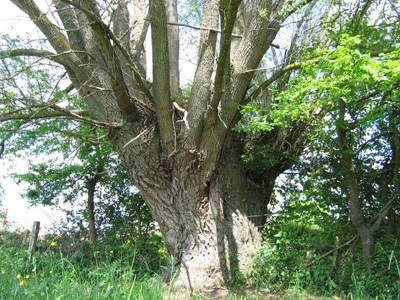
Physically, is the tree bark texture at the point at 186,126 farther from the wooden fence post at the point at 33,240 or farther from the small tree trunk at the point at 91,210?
the small tree trunk at the point at 91,210

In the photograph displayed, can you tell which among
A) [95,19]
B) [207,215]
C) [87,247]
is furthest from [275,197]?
[95,19]

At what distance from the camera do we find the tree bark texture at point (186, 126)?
19.5 feet

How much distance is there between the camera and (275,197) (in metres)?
8.57

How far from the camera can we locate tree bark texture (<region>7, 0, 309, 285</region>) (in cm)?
593

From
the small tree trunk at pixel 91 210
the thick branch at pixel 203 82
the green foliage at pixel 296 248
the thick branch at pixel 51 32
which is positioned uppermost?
the thick branch at pixel 51 32

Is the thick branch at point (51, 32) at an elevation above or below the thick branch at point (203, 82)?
above

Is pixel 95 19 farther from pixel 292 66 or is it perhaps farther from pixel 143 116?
pixel 292 66

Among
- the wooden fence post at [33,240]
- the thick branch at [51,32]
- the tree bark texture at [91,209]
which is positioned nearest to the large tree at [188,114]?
the thick branch at [51,32]

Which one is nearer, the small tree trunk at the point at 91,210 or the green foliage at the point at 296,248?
the green foliage at the point at 296,248

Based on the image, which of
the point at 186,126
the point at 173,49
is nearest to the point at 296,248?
the point at 186,126

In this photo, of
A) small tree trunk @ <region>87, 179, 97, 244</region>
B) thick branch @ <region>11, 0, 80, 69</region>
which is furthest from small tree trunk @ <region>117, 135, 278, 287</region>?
small tree trunk @ <region>87, 179, 97, 244</region>

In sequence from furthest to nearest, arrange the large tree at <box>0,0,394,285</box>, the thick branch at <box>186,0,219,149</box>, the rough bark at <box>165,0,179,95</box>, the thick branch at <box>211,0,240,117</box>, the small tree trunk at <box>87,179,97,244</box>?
the small tree trunk at <box>87,179,97,244</box> → the rough bark at <box>165,0,179,95</box> → the thick branch at <box>186,0,219,149</box> → the large tree at <box>0,0,394,285</box> → the thick branch at <box>211,0,240,117</box>

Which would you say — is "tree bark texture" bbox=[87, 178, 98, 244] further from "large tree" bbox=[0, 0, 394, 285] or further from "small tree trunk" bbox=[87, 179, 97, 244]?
"large tree" bbox=[0, 0, 394, 285]

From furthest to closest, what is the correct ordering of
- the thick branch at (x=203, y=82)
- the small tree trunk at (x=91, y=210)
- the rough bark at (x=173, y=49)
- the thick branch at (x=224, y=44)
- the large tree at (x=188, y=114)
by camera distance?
the small tree trunk at (x=91, y=210), the rough bark at (x=173, y=49), the thick branch at (x=203, y=82), the large tree at (x=188, y=114), the thick branch at (x=224, y=44)
